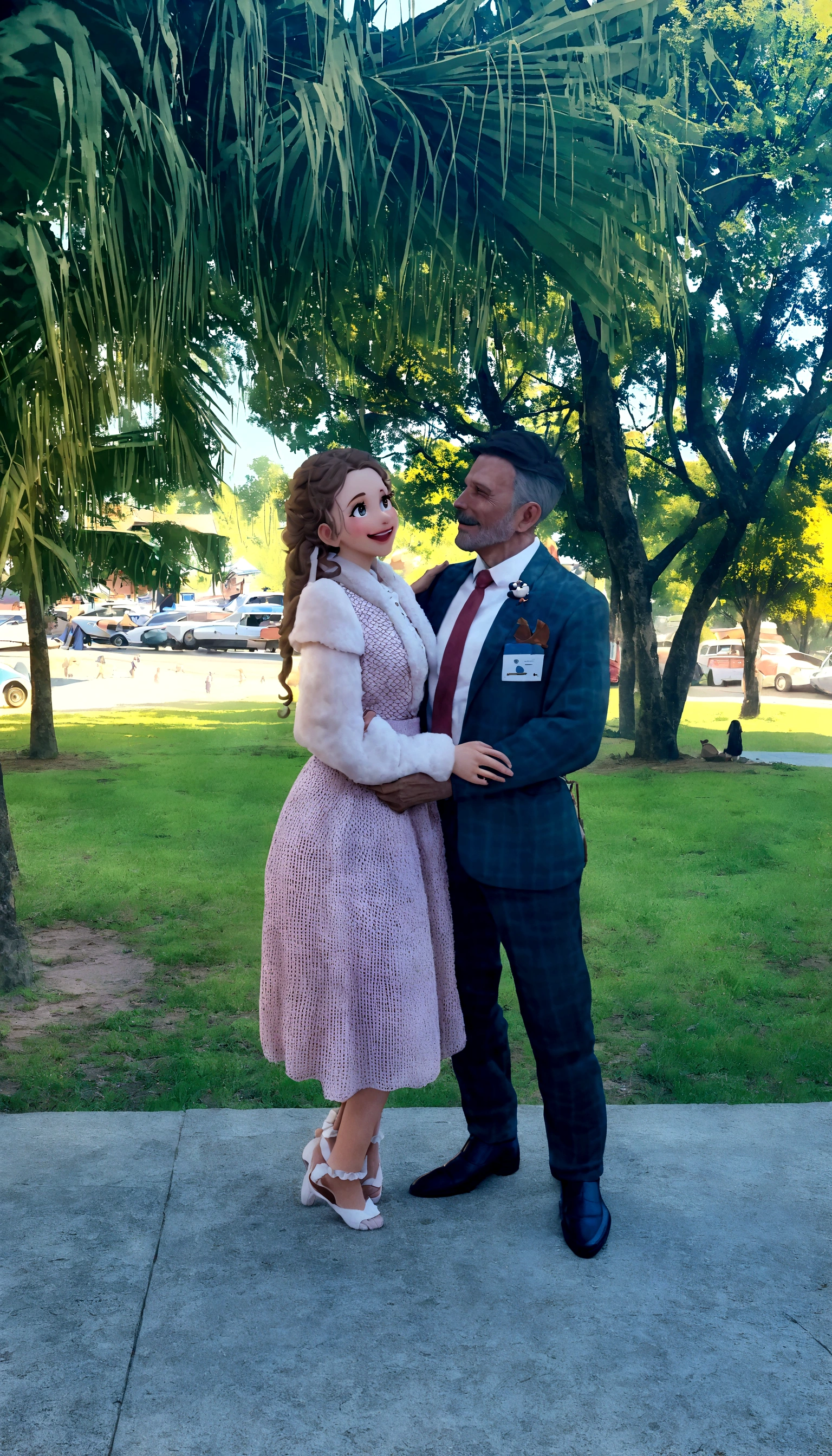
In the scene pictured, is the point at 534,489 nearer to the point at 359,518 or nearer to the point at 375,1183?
the point at 359,518

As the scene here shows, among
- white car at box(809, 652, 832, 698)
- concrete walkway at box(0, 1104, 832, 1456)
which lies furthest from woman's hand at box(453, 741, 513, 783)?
white car at box(809, 652, 832, 698)

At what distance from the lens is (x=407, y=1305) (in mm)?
2451

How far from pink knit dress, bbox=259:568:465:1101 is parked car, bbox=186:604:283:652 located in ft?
91.9

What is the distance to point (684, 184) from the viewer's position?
5340 mm

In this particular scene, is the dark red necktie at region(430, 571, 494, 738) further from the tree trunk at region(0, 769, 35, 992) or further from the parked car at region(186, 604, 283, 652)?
the parked car at region(186, 604, 283, 652)

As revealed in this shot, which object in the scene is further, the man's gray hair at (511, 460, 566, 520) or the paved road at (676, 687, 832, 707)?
the paved road at (676, 687, 832, 707)

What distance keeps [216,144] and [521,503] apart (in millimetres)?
1901

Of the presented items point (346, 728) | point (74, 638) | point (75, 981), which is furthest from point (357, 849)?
point (74, 638)

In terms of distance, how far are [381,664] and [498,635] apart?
0.93ft

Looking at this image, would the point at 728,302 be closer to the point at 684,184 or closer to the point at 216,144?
the point at 684,184

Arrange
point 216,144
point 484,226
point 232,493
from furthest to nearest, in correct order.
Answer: point 232,493
point 484,226
point 216,144

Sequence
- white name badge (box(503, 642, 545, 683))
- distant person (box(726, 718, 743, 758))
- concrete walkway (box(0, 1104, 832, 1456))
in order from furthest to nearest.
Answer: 1. distant person (box(726, 718, 743, 758))
2. white name badge (box(503, 642, 545, 683))
3. concrete walkway (box(0, 1104, 832, 1456))

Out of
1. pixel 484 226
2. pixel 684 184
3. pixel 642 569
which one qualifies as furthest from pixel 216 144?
pixel 642 569

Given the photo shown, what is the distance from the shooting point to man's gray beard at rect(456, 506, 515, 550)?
9.04 feet
